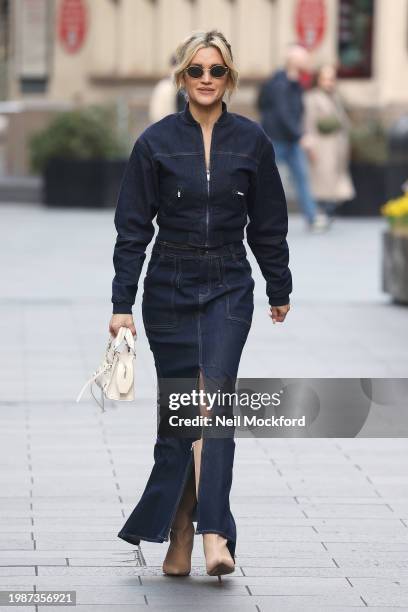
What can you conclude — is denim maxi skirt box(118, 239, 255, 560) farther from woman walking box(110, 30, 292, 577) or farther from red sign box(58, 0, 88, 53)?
red sign box(58, 0, 88, 53)

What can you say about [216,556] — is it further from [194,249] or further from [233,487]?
[233,487]

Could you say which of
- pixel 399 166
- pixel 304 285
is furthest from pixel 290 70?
pixel 304 285

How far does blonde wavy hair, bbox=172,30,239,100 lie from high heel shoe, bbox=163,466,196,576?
124cm

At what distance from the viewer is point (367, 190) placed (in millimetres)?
22172

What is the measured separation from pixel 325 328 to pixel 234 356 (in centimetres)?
648

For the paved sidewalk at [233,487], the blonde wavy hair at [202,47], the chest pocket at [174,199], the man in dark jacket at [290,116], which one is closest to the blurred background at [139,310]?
the paved sidewalk at [233,487]

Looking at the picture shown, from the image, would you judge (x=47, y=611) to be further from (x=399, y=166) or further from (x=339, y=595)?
(x=399, y=166)

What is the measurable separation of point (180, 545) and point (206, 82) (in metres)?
1.42

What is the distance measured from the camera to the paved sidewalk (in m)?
5.76

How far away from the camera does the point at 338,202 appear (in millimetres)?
20703

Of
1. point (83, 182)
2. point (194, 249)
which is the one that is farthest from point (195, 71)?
point (83, 182)

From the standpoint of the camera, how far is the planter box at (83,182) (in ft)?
74.3

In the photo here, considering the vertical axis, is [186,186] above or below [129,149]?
above

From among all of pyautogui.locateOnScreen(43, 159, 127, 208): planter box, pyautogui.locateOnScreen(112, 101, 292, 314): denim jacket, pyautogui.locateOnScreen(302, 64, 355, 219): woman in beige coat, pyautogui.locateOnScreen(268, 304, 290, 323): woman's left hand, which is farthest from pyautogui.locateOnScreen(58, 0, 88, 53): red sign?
pyautogui.locateOnScreen(112, 101, 292, 314): denim jacket
